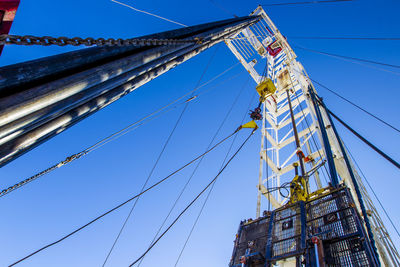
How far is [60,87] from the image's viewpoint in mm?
1670

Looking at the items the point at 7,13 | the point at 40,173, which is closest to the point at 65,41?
the point at 7,13

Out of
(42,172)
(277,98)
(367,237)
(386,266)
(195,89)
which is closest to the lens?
(367,237)

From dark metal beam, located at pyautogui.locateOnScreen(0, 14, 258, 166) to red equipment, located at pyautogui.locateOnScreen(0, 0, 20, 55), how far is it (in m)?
0.33

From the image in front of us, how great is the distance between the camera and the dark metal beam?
1435mm

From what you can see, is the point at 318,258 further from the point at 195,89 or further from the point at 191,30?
the point at 195,89

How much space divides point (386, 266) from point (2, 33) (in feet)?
21.9

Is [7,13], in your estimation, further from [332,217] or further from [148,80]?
[332,217]

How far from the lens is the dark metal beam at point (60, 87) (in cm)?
143

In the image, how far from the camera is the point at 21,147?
1.69m

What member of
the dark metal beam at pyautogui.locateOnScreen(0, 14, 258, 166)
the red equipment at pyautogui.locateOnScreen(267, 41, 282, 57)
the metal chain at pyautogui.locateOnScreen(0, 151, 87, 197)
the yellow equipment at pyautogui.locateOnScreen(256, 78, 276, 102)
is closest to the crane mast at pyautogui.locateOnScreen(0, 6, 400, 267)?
the dark metal beam at pyautogui.locateOnScreen(0, 14, 258, 166)

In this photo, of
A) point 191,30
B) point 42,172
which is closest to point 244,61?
point 191,30

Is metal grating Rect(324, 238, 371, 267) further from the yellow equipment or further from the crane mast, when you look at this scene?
the yellow equipment

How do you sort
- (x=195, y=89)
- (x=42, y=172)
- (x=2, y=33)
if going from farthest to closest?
(x=195, y=89) < (x=42, y=172) < (x=2, y=33)

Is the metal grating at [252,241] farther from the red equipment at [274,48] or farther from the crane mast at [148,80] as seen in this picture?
the red equipment at [274,48]
